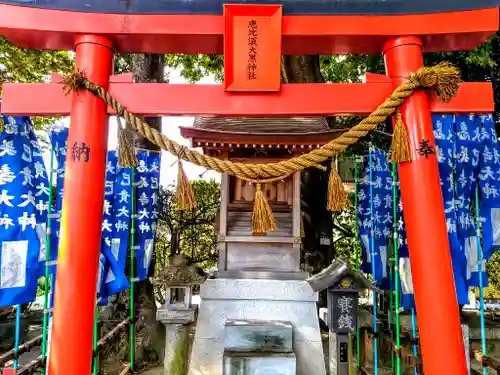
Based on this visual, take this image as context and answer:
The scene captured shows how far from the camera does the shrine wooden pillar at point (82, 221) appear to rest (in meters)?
2.79

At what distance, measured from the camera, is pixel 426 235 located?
2.85 metres

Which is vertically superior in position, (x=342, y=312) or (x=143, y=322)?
(x=342, y=312)

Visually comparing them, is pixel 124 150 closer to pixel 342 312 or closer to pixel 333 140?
pixel 333 140

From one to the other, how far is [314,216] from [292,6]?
649 cm

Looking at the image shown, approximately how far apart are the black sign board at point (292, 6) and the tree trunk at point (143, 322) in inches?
180

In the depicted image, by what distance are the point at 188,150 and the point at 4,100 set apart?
5.39 ft

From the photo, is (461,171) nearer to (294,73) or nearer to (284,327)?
(284,327)

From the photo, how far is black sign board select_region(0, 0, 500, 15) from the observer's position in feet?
9.98

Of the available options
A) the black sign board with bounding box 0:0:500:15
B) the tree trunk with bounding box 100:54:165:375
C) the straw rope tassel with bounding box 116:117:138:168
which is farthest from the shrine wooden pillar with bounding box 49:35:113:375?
the tree trunk with bounding box 100:54:165:375

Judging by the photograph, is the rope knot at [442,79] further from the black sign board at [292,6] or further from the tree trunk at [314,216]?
the tree trunk at [314,216]

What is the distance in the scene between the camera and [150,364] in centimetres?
770

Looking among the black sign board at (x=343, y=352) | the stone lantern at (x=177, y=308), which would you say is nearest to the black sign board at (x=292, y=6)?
the black sign board at (x=343, y=352)

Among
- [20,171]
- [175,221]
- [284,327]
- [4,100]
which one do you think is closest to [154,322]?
[175,221]

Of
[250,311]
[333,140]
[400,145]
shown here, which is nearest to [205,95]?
[333,140]
